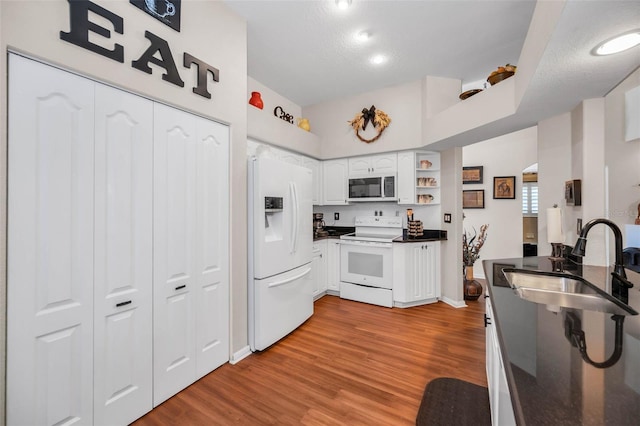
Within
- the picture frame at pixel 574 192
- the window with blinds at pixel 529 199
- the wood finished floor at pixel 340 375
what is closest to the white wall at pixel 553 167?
the picture frame at pixel 574 192

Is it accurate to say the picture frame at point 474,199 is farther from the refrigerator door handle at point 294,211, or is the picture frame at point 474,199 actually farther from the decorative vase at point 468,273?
the refrigerator door handle at point 294,211

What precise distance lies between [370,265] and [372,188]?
3.78ft

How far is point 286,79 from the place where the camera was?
3652 mm

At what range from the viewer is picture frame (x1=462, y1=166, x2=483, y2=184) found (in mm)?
4805

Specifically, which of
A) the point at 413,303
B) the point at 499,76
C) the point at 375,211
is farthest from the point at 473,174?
the point at 413,303

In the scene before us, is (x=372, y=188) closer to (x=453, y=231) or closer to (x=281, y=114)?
(x=453, y=231)

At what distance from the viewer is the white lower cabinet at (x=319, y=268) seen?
391 centimetres

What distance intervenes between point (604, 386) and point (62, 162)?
7.52 ft

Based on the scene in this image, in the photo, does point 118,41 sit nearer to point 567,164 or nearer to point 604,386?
point 604,386

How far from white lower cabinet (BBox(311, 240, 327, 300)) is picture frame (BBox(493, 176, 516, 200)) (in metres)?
3.17

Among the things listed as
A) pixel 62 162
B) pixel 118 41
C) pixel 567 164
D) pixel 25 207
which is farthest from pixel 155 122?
pixel 567 164

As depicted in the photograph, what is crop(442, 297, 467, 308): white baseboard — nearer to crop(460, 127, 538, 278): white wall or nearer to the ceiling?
crop(460, 127, 538, 278): white wall

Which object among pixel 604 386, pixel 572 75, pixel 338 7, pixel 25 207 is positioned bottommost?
pixel 604 386

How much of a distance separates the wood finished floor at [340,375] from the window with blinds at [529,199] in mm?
2781
